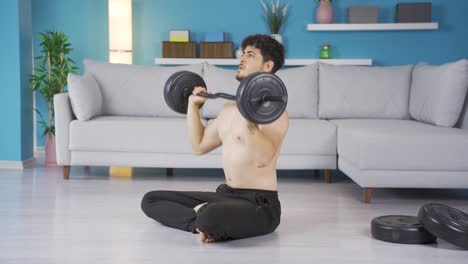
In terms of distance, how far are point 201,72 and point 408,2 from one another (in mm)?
2310

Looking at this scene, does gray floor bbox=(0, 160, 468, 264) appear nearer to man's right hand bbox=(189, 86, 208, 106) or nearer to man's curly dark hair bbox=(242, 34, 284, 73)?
man's right hand bbox=(189, 86, 208, 106)

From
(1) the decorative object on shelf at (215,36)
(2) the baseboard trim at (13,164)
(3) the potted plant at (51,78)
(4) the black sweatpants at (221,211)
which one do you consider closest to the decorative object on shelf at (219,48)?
(1) the decorative object on shelf at (215,36)

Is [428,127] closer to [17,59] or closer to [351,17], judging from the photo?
[351,17]

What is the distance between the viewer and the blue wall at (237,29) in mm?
6543

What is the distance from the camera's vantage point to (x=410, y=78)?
5453mm

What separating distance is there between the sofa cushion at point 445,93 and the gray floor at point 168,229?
0.53 m

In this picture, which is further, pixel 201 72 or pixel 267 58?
pixel 201 72

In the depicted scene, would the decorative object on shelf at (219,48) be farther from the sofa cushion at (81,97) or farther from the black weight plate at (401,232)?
the black weight plate at (401,232)

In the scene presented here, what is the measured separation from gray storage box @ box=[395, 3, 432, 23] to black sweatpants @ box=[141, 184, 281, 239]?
372 cm

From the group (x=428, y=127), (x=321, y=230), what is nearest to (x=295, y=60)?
(x=428, y=127)

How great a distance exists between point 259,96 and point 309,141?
7.29 ft

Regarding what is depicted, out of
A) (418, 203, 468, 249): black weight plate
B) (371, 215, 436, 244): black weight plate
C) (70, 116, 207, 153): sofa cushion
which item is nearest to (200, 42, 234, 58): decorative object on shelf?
(70, 116, 207, 153): sofa cushion

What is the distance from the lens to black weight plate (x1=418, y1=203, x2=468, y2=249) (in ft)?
9.60

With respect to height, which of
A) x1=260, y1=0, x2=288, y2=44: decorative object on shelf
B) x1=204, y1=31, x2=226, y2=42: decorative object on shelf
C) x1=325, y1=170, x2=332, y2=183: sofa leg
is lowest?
x1=325, y1=170, x2=332, y2=183: sofa leg
